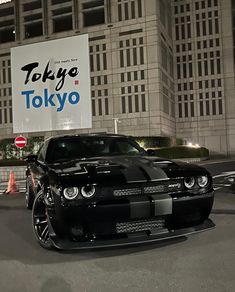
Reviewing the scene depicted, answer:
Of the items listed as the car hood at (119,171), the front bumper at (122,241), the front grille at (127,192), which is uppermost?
the car hood at (119,171)

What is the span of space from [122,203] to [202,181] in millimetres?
1158

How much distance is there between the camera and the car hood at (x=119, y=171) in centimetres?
412

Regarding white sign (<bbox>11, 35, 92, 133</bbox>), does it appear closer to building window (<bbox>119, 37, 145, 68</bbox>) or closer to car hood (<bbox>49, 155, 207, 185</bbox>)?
building window (<bbox>119, 37, 145, 68</bbox>)

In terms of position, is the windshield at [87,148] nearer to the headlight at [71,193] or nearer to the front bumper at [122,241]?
the headlight at [71,193]

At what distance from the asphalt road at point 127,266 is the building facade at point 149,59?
2876 cm

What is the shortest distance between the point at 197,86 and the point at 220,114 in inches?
146

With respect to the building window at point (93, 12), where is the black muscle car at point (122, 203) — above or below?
below

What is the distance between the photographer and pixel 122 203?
13.2 feet

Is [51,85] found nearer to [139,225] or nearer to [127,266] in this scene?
[139,225]

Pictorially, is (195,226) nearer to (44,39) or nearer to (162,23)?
(162,23)

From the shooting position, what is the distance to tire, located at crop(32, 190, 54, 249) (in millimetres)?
4616

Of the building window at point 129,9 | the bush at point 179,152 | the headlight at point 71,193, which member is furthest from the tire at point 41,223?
the building window at point 129,9

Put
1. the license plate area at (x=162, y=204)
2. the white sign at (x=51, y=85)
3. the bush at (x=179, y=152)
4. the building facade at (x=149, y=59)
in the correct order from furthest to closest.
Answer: the white sign at (x=51, y=85) < the building facade at (x=149, y=59) < the bush at (x=179, y=152) < the license plate area at (x=162, y=204)

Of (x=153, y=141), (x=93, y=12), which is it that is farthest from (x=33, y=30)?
(x=153, y=141)
